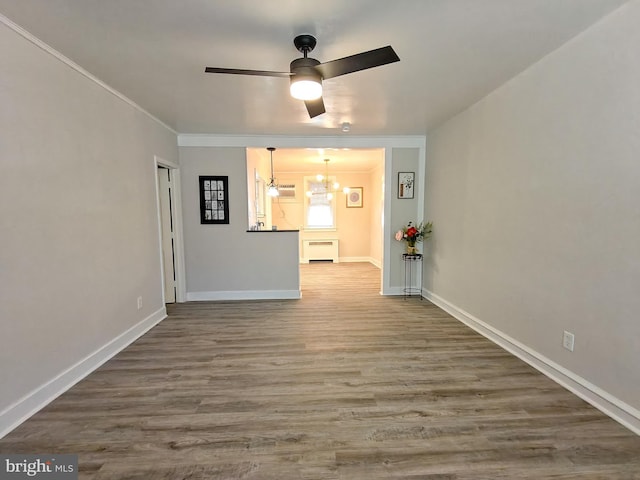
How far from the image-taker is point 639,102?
168 cm

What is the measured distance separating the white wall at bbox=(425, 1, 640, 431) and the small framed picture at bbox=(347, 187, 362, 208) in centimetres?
469

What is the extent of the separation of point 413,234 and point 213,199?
3070 millimetres

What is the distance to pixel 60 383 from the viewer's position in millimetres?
2135

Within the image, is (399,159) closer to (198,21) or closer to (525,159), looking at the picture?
(525,159)

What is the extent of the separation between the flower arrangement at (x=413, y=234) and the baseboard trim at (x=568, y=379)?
1.40 m

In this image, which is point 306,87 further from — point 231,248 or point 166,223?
point 166,223

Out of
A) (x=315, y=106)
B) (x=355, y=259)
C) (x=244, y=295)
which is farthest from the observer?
(x=355, y=259)

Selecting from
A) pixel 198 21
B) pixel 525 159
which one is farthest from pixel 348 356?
pixel 198 21

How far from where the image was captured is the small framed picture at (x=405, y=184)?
460cm

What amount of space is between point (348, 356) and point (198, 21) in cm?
277

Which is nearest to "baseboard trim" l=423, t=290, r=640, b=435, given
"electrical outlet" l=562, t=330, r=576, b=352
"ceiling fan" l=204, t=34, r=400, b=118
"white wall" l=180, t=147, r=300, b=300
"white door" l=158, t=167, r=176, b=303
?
"electrical outlet" l=562, t=330, r=576, b=352

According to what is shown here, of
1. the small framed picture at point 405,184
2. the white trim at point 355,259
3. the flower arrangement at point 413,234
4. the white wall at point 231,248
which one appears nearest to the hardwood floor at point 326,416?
the white wall at point 231,248

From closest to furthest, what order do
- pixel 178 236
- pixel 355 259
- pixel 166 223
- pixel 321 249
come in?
pixel 166 223 < pixel 178 236 < pixel 321 249 < pixel 355 259

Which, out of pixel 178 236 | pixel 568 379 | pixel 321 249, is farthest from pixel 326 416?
pixel 321 249
